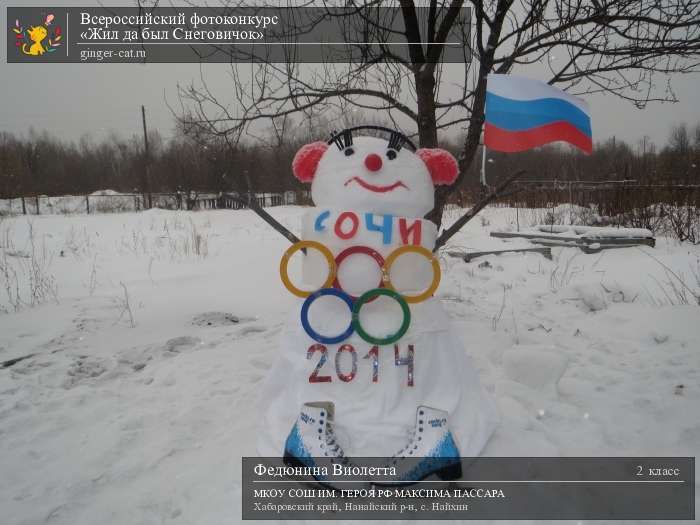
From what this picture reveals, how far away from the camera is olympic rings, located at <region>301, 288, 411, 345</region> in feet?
4.68

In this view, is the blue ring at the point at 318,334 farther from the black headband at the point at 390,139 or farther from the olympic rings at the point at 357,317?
the black headband at the point at 390,139

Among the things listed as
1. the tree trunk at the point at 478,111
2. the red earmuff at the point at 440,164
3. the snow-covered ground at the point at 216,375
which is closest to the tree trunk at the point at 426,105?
the tree trunk at the point at 478,111

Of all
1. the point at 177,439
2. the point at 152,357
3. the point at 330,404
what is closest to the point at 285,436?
the point at 330,404

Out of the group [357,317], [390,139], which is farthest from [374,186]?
[357,317]

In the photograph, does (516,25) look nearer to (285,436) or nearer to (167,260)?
(285,436)

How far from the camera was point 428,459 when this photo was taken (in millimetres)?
1316

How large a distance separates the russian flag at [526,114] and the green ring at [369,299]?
1.21 meters

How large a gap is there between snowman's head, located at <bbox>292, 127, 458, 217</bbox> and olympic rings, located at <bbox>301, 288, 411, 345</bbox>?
1.09 ft

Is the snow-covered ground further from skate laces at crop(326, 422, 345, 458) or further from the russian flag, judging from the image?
the russian flag

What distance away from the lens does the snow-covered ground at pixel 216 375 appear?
4.91 ft

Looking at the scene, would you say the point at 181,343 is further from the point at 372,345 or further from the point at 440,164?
the point at 440,164

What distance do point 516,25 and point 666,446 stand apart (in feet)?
8.07

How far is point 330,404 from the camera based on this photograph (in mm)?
1431
